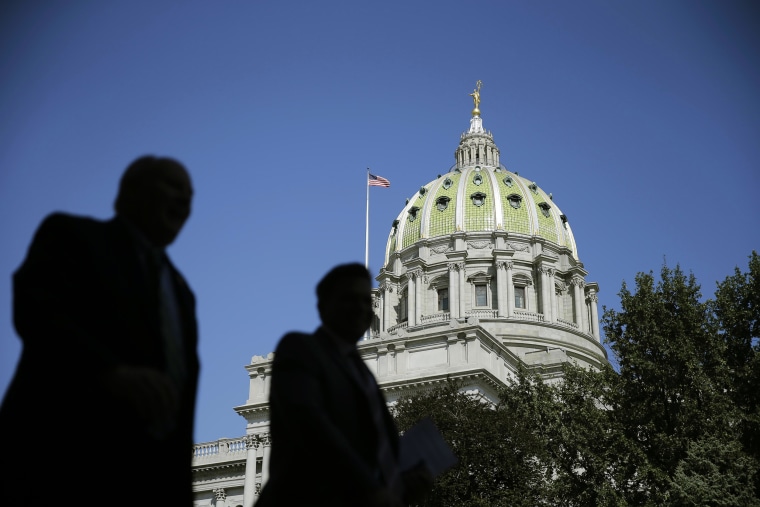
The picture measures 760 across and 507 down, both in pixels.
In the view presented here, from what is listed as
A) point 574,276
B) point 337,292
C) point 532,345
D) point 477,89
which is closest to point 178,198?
point 337,292

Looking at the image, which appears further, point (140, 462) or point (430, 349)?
point (430, 349)

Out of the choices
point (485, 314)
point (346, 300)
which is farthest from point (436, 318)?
point (346, 300)

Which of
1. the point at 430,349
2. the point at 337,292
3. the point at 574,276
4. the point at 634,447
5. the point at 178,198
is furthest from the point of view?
the point at 574,276

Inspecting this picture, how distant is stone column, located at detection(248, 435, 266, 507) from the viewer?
57.2m

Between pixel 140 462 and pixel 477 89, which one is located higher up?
pixel 477 89

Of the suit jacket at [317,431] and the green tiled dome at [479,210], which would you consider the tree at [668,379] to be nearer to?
the suit jacket at [317,431]

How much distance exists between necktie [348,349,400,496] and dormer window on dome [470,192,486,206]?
8168 centimetres

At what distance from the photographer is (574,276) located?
8244 centimetres

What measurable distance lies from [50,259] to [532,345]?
7087 cm

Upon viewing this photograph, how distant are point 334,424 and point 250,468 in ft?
182

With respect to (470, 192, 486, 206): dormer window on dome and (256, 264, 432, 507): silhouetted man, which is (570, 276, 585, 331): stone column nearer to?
(470, 192, 486, 206): dormer window on dome

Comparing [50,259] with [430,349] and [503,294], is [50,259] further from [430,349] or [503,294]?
[503,294]

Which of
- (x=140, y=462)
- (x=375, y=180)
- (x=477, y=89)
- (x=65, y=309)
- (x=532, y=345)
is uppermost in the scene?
(x=477, y=89)

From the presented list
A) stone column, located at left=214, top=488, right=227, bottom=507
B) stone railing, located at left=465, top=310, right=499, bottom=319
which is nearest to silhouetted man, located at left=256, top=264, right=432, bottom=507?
stone column, located at left=214, top=488, right=227, bottom=507
